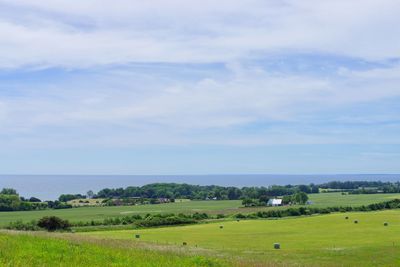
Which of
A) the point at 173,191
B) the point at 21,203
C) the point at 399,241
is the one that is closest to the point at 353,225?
the point at 399,241

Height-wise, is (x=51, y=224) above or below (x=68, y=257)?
below

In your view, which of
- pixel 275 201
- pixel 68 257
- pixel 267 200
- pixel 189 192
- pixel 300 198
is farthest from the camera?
pixel 189 192

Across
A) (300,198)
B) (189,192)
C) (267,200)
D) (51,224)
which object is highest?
(189,192)

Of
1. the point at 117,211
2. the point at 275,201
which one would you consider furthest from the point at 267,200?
the point at 117,211

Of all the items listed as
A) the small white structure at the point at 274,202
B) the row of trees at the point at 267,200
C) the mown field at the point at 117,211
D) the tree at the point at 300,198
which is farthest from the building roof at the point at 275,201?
the mown field at the point at 117,211

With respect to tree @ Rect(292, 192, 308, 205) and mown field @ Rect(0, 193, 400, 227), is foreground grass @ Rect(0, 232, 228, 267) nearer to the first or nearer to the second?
mown field @ Rect(0, 193, 400, 227)

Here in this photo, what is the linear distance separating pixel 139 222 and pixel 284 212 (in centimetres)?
2741

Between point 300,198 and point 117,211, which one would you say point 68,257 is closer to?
point 117,211

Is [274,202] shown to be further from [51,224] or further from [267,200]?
[51,224]

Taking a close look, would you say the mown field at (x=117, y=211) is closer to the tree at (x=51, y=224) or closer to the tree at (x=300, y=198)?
the tree at (x=300, y=198)

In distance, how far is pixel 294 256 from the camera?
29516 millimetres

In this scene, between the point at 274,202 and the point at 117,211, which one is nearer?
the point at 117,211

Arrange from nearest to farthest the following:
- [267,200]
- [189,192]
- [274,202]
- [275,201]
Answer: [274,202] → [275,201] → [267,200] → [189,192]

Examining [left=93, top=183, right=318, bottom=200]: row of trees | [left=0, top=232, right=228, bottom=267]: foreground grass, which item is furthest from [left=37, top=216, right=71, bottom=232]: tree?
[left=93, top=183, right=318, bottom=200]: row of trees
